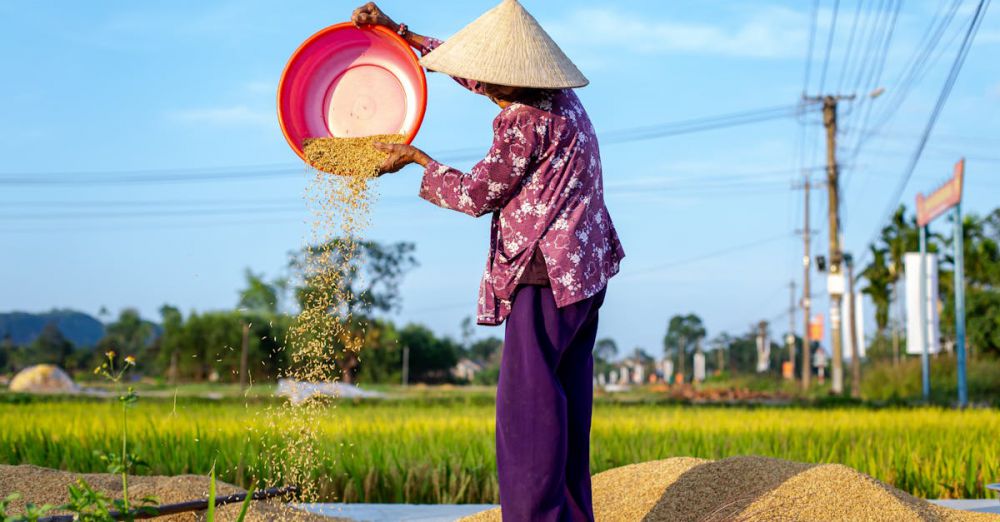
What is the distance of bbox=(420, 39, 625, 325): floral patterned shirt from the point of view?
2814mm

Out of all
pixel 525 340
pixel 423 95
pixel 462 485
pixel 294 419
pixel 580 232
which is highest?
Answer: pixel 423 95

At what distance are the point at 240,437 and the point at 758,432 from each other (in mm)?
3601

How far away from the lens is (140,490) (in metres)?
3.77

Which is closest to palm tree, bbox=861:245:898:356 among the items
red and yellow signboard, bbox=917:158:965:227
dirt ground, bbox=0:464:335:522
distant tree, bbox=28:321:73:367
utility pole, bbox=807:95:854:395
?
utility pole, bbox=807:95:854:395

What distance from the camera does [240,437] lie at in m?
6.58

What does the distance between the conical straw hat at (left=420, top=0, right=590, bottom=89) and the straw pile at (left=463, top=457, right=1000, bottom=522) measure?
5.07ft

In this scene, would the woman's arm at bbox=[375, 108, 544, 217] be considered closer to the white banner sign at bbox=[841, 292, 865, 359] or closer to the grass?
the grass

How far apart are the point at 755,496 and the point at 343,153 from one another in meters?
1.79

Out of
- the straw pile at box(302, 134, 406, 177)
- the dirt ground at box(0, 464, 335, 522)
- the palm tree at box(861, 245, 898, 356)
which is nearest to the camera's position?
the straw pile at box(302, 134, 406, 177)

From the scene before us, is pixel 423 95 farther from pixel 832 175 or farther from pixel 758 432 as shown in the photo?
pixel 832 175

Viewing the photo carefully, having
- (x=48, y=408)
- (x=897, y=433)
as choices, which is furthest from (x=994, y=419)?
(x=48, y=408)

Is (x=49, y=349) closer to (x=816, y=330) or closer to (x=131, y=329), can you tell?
(x=131, y=329)

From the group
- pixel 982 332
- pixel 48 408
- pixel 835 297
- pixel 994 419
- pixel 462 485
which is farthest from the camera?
pixel 982 332

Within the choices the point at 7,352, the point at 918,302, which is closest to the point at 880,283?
the point at 918,302
